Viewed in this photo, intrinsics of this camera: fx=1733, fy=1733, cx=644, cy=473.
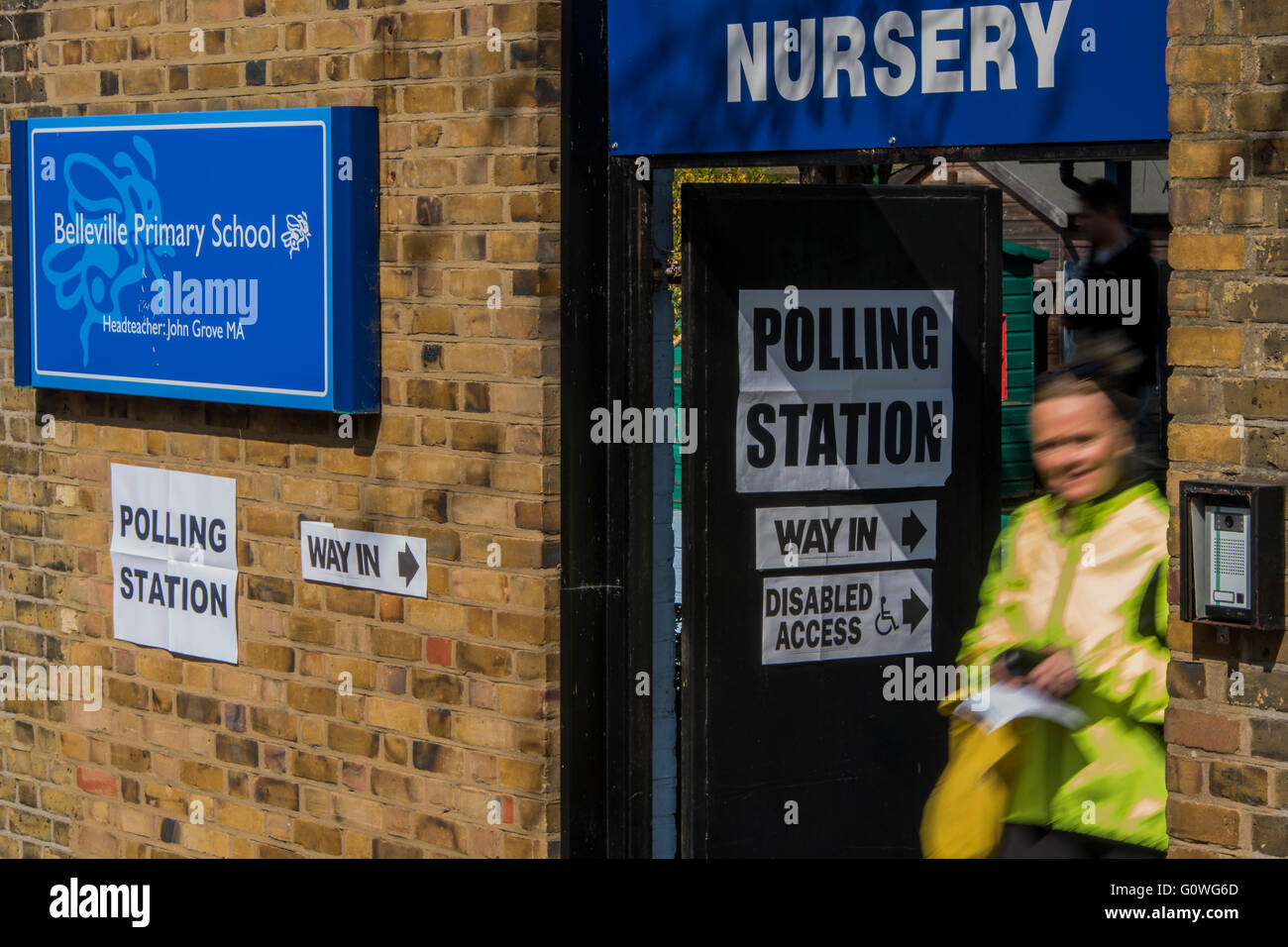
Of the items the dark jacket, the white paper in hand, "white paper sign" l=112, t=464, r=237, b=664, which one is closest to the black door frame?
the white paper in hand

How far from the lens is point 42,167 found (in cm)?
562

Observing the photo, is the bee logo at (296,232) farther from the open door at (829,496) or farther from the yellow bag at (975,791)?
the yellow bag at (975,791)

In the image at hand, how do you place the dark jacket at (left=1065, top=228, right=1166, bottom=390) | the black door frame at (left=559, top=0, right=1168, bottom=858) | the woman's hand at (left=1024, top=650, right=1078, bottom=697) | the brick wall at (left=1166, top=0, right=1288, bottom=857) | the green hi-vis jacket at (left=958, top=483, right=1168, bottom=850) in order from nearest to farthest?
the brick wall at (left=1166, top=0, right=1288, bottom=857)
the green hi-vis jacket at (left=958, top=483, right=1168, bottom=850)
the woman's hand at (left=1024, top=650, right=1078, bottom=697)
the black door frame at (left=559, top=0, right=1168, bottom=858)
the dark jacket at (left=1065, top=228, right=1166, bottom=390)

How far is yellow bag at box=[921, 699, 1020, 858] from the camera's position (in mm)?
4699

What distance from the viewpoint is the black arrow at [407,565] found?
488cm

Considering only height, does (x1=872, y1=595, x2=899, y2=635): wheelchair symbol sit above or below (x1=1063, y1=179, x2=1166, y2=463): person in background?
below

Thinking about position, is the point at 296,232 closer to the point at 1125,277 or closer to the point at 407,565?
the point at 407,565

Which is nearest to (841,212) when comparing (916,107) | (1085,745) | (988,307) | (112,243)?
(988,307)

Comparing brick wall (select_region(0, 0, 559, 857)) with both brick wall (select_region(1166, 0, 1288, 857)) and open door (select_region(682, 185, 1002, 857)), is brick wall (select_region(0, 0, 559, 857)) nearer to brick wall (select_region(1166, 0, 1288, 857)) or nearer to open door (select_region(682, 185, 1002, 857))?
open door (select_region(682, 185, 1002, 857))

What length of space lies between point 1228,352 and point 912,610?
2.02 metres

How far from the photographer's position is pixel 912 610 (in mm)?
5391

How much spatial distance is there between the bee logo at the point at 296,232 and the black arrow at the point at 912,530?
6.54 feet

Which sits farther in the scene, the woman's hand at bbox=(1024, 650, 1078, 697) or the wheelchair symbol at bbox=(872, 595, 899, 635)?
the wheelchair symbol at bbox=(872, 595, 899, 635)

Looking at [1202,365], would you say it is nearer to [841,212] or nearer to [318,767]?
[841,212]
